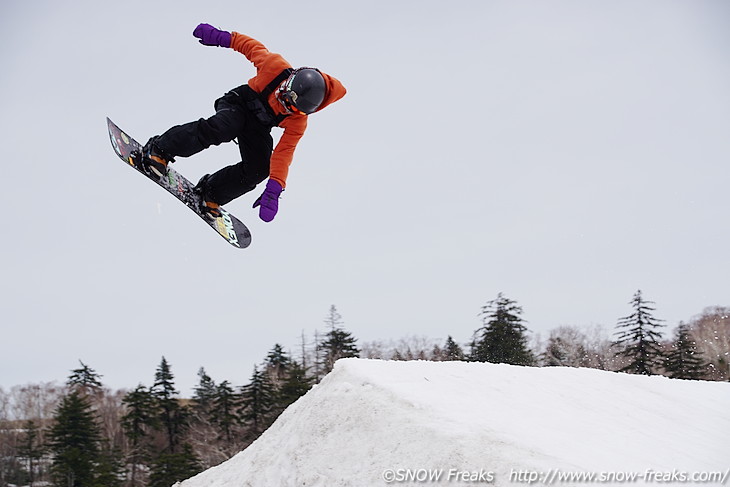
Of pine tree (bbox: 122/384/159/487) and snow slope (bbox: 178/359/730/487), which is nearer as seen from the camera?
snow slope (bbox: 178/359/730/487)

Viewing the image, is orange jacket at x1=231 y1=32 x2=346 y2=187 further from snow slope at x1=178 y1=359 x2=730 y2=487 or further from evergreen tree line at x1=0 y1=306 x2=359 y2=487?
evergreen tree line at x1=0 y1=306 x2=359 y2=487

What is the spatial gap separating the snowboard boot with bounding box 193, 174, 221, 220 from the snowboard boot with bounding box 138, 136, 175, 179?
0.71 metres

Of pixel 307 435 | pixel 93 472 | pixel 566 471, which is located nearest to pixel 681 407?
pixel 566 471

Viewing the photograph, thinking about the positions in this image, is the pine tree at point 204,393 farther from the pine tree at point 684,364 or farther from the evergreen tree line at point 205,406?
the pine tree at point 684,364

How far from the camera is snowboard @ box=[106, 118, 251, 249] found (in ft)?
24.1

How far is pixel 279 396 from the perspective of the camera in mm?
30406

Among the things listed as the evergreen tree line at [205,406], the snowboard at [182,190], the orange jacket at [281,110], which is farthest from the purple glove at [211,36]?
the evergreen tree line at [205,406]

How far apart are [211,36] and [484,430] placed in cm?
548

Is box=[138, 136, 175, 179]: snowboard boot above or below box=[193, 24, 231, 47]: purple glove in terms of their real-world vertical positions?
below

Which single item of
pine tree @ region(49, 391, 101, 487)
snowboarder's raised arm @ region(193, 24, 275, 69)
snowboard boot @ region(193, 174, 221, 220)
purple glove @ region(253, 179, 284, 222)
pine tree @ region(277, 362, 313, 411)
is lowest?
pine tree @ region(49, 391, 101, 487)

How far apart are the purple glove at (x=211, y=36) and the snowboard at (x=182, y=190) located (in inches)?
68.1

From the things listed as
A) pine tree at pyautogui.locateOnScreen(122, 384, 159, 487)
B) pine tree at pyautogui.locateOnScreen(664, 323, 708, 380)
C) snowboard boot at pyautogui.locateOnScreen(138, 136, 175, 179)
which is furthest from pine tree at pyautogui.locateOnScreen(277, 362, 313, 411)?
snowboard boot at pyautogui.locateOnScreen(138, 136, 175, 179)

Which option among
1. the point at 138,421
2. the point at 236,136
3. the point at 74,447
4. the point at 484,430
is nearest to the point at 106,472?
the point at 74,447

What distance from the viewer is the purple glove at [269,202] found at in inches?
246
